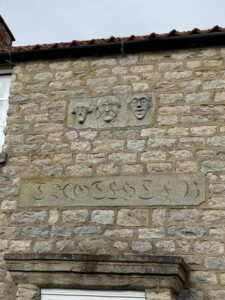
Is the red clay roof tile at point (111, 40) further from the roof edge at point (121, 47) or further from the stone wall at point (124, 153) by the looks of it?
the stone wall at point (124, 153)

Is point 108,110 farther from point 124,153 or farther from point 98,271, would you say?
point 98,271

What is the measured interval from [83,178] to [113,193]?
45 cm

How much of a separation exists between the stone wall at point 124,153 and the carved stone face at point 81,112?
0.11 m

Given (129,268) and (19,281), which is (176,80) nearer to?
(129,268)

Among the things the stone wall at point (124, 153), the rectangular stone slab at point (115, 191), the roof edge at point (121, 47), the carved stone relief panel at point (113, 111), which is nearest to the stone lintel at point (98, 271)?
the stone wall at point (124, 153)

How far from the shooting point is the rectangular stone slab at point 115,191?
234 inches

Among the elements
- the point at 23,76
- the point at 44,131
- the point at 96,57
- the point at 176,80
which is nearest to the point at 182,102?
the point at 176,80

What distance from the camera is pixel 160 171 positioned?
6129mm

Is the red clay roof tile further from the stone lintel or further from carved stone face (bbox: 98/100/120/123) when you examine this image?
the stone lintel

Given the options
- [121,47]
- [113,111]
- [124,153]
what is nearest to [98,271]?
[124,153]

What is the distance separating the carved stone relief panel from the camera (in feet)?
21.3

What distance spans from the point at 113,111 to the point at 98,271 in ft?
6.92

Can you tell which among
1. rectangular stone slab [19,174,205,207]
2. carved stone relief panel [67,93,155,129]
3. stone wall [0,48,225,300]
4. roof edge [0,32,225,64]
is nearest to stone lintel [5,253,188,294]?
stone wall [0,48,225,300]

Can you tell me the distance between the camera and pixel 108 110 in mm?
6609
